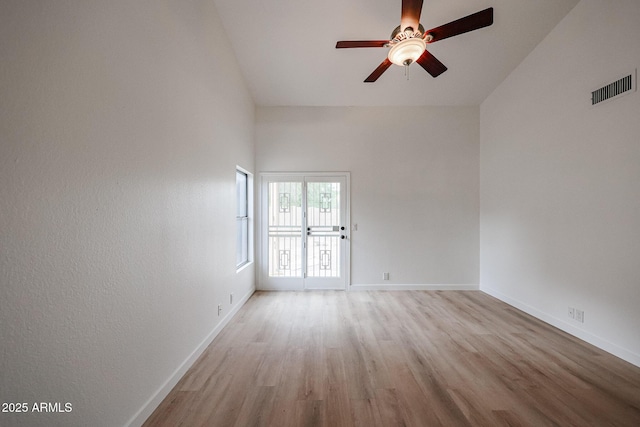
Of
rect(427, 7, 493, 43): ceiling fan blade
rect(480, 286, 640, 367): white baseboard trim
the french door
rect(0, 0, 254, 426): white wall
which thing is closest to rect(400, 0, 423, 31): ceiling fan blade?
rect(427, 7, 493, 43): ceiling fan blade

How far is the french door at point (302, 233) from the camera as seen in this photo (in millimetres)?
4566

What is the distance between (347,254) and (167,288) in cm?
308

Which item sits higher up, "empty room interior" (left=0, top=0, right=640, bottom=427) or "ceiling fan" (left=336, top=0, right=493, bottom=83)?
"ceiling fan" (left=336, top=0, right=493, bottom=83)

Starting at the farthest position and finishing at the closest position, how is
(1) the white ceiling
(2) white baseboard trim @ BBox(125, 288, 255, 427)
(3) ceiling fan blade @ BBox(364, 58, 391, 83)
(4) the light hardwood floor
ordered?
(1) the white ceiling → (3) ceiling fan blade @ BBox(364, 58, 391, 83) → (4) the light hardwood floor → (2) white baseboard trim @ BBox(125, 288, 255, 427)

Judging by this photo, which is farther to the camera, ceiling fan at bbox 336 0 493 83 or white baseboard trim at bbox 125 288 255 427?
ceiling fan at bbox 336 0 493 83

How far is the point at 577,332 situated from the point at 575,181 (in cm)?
168

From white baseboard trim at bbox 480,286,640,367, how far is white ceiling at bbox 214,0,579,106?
11.0 ft

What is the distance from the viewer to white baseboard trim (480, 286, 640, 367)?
7.73 ft

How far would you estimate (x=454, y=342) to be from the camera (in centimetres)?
272

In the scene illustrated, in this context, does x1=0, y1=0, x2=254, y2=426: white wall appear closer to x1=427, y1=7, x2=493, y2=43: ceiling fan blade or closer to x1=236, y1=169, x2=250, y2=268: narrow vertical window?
x1=236, y1=169, x2=250, y2=268: narrow vertical window

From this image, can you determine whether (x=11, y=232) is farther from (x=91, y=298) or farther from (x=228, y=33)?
(x=228, y=33)

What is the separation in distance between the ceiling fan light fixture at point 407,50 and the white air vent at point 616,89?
2.00 metres

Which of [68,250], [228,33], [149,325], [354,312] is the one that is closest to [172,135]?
[68,250]

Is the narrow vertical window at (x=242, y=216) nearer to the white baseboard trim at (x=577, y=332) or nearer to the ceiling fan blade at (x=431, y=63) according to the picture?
the ceiling fan blade at (x=431, y=63)
